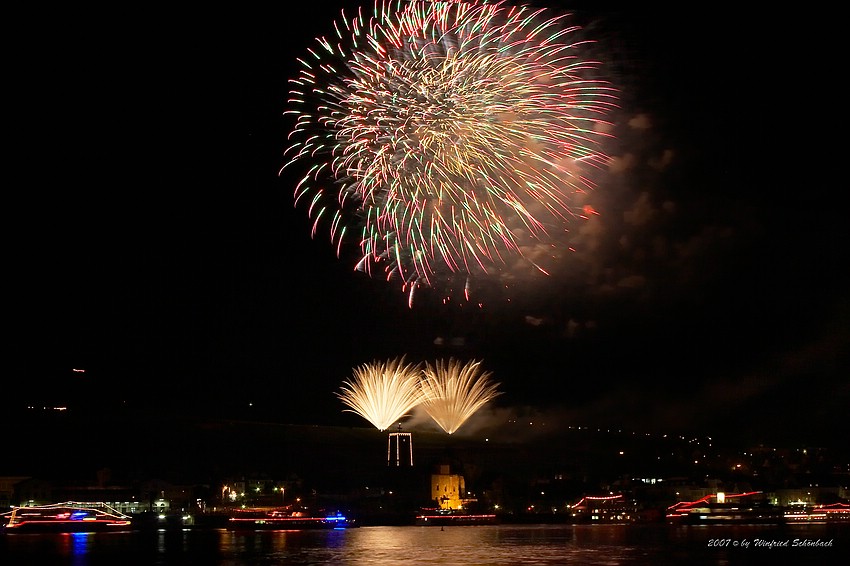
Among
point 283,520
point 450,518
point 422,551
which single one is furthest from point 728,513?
point 422,551

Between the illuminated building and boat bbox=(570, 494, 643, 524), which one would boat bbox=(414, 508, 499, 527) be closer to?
the illuminated building

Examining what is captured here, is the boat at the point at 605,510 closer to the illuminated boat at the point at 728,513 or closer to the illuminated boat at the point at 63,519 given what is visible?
the illuminated boat at the point at 728,513

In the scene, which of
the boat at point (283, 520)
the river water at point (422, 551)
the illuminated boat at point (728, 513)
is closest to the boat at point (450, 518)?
the boat at point (283, 520)

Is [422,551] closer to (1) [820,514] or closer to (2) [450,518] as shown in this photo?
(2) [450,518]

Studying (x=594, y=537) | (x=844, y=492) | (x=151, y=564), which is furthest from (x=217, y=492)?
(x=844, y=492)

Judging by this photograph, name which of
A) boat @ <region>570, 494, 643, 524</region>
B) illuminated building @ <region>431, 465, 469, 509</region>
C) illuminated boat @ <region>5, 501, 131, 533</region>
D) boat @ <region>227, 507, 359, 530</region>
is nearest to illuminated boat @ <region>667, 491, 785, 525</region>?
boat @ <region>570, 494, 643, 524</region>

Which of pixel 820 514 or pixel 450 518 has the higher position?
pixel 450 518
